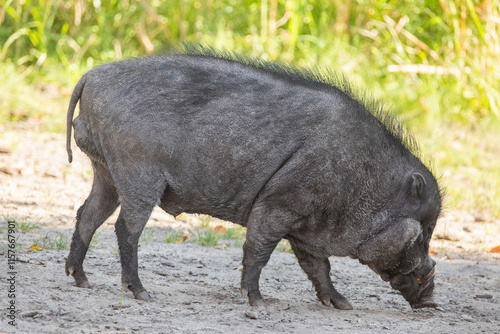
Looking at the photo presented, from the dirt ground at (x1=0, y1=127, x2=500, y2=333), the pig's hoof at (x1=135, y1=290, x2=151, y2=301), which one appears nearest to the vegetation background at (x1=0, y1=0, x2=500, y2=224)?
the dirt ground at (x1=0, y1=127, x2=500, y2=333)

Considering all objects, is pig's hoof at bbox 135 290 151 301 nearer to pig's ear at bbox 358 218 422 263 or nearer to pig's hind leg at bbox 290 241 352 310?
pig's hind leg at bbox 290 241 352 310

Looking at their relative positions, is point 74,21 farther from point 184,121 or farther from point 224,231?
point 184,121

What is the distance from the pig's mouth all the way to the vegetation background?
4342 millimetres

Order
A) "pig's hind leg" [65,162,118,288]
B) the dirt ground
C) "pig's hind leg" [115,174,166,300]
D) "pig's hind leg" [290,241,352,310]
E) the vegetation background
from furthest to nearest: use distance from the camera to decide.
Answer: the vegetation background, "pig's hind leg" [290,241,352,310], "pig's hind leg" [65,162,118,288], "pig's hind leg" [115,174,166,300], the dirt ground

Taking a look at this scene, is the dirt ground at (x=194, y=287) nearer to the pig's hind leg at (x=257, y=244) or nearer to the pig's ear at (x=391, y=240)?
the pig's hind leg at (x=257, y=244)

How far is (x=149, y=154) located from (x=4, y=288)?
1.08 metres

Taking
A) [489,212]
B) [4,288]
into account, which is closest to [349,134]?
[4,288]

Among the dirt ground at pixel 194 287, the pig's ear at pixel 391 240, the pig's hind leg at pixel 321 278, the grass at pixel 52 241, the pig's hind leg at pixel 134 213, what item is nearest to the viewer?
the dirt ground at pixel 194 287

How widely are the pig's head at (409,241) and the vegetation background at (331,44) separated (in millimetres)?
4361

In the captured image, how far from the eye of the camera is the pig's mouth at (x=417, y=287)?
4051 mm

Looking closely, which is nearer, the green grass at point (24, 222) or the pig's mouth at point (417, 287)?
the pig's mouth at point (417, 287)

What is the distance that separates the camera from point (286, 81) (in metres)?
3.92

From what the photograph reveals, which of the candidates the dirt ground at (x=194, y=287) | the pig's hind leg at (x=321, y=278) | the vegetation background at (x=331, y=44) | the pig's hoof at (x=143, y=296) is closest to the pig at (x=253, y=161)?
the pig's hoof at (x=143, y=296)

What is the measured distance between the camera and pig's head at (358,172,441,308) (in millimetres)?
3869
